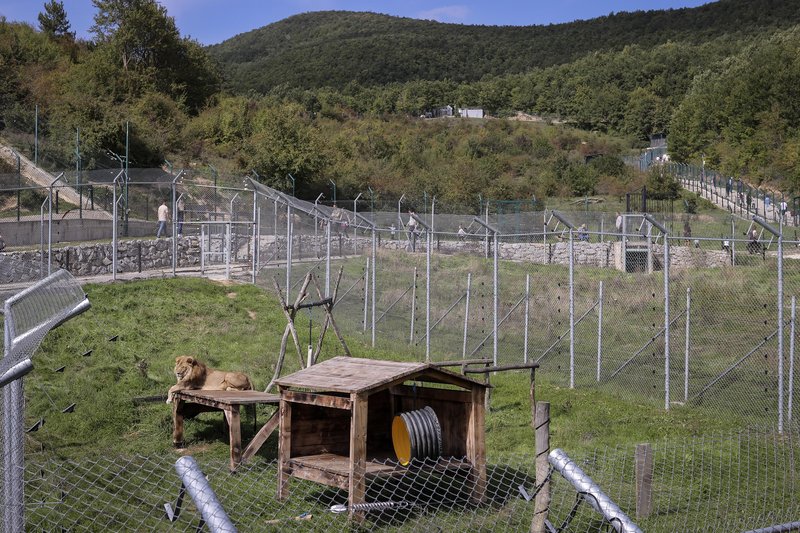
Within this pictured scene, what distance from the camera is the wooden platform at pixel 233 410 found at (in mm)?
10094

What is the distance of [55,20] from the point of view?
67.0m

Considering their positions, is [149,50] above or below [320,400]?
above

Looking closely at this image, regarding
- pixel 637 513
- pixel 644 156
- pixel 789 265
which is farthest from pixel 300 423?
pixel 644 156

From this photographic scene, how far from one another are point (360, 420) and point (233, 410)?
2.28 metres

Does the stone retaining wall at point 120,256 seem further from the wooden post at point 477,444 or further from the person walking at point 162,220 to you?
the wooden post at point 477,444

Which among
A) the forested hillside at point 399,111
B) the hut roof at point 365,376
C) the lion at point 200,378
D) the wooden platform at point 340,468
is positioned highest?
the forested hillside at point 399,111

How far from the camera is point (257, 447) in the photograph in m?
10.1

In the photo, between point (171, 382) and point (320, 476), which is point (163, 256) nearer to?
point (171, 382)

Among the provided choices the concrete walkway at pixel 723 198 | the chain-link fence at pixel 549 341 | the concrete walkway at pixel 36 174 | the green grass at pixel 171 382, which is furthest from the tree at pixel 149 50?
the green grass at pixel 171 382

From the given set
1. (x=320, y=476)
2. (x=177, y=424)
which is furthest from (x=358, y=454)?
(x=177, y=424)

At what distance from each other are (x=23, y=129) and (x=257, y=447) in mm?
33744

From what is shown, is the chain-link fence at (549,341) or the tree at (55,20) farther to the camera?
the tree at (55,20)

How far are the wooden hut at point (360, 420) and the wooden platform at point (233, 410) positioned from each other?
621mm

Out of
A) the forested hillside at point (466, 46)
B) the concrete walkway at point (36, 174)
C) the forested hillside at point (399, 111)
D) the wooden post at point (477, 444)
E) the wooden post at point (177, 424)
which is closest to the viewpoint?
the wooden post at point (477, 444)
